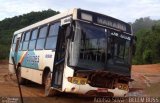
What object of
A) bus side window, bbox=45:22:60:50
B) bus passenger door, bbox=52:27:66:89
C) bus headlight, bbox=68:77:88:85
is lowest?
bus headlight, bbox=68:77:88:85

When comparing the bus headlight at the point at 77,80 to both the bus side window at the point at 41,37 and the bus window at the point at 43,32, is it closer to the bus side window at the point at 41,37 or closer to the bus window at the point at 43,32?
the bus side window at the point at 41,37

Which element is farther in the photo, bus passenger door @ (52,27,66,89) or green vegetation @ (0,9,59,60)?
green vegetation @ (0,9,59,60)

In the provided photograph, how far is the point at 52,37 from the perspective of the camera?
14055 millimetres

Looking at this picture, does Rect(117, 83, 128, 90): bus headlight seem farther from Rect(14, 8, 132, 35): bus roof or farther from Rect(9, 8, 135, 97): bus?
Rect(14, 8, 132, 35): bus roof

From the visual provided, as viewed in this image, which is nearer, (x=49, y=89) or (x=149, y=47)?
(x=49, y=89)

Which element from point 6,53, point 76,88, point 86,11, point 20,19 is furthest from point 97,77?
point 20,19

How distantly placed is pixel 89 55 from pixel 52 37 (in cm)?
256

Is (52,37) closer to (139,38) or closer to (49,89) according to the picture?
(49,89)

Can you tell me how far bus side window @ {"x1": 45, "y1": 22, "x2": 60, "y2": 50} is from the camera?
44.8 ft

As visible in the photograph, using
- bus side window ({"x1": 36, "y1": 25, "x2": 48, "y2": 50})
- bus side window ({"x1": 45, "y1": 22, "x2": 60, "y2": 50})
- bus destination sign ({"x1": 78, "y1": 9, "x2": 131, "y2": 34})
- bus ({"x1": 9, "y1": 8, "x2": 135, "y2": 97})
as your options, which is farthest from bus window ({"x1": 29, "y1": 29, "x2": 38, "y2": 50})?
bus destination sign ({"x1": 78, "y1": 9, "x2": 131, "y2": 34})

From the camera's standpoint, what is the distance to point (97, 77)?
12031mm

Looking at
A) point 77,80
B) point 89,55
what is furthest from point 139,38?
point 77,80

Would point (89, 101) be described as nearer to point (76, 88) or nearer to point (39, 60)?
point (76, 88)

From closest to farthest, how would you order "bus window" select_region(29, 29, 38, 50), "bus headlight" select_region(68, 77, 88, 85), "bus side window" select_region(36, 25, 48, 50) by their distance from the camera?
"bus headlight" select_region(68, 77, 88, 85) < "bus side window" select_region(36, 25, 48, 50) < "bus window" select_region(29, 29, 38, 50)
